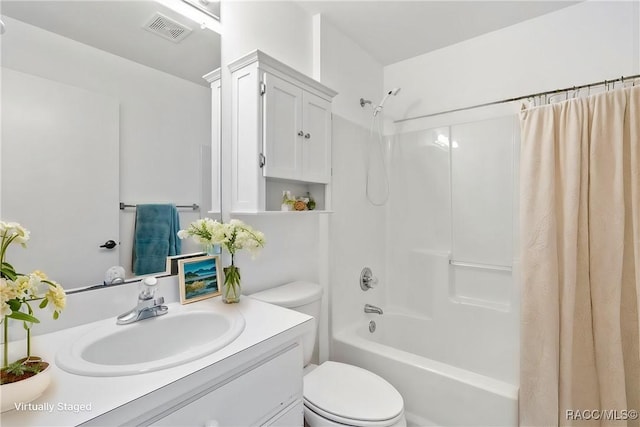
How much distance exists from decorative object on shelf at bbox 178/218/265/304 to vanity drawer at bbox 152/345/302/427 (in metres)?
0.37

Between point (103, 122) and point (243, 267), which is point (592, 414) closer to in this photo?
point (243, 267)

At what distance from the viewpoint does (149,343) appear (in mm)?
1004

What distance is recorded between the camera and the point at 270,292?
4.94 feet

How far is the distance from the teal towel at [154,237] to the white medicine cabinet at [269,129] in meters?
0.29

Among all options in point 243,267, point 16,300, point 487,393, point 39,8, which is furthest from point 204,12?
point 487,393

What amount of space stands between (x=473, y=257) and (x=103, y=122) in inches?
88.5

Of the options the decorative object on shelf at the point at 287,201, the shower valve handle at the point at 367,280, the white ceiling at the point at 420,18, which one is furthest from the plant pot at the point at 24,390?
the white ceiling at the point at 420,18

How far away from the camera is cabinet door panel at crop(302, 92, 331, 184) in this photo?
1563 mm

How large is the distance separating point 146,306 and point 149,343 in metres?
0.12

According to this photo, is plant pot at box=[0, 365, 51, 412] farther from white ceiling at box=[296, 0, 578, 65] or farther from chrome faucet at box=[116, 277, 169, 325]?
white ceiling at box=[296, 0, 578, 65]

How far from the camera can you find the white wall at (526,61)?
5.49 ft

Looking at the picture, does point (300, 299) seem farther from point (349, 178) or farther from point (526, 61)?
point (526, 61)
